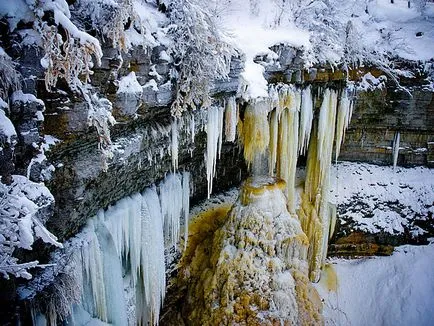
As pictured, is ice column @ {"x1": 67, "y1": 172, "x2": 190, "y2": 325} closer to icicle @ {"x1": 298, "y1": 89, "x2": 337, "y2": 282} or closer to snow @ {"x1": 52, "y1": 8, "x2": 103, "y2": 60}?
snow @ {"x1": 52, "y1": 8, "x2": 103, "y2": 60}

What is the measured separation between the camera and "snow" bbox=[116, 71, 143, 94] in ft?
11.8

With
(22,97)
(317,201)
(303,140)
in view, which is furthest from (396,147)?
(22,97)

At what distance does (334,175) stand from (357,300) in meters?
2.87

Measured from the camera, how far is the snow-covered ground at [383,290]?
25.5 ft

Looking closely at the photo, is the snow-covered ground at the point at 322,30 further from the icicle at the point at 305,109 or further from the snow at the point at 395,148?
the snow at the point at 395,148

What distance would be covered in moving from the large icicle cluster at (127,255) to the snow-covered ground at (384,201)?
4428mm

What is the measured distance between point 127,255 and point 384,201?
6.41 m

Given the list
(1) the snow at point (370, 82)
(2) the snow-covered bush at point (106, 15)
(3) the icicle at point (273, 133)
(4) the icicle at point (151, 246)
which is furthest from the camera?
(1) the snow at point (370, 82)

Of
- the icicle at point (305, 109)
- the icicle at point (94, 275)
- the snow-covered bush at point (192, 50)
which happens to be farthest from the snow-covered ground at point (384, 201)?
the icicle at point (94, 275)

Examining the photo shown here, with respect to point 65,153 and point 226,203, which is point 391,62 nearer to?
point 226,203

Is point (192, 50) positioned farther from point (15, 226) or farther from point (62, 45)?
point (15, 226)

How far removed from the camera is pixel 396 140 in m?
8.66

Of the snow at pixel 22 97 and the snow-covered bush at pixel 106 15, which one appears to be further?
the snow-covered bush at pixel 106 15

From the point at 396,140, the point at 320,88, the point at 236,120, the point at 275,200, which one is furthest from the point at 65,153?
the point at 396,140
